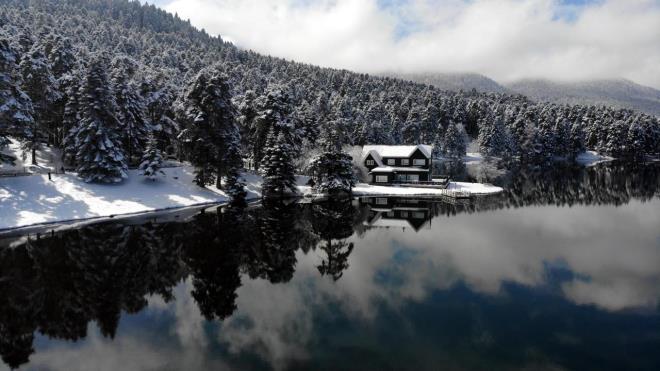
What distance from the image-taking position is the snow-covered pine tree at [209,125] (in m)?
53.0

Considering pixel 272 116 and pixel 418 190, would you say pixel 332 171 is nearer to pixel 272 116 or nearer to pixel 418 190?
pixel 272 116

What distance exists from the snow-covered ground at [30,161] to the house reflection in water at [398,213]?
39.1 meters

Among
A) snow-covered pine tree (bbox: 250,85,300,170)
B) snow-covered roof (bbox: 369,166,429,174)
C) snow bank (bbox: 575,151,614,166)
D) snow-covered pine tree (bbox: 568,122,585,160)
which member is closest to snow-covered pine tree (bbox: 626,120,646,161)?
snow bank (bbox: 575,151,614,166)

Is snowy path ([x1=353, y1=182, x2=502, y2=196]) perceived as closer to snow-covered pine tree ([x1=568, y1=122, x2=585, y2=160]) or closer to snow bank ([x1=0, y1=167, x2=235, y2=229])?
snow bank ([x1=0, y1=167, x2=235, y2=229])

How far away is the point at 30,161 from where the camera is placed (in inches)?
2060

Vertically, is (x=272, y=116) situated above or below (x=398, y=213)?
above

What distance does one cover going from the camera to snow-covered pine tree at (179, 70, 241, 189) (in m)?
53.0

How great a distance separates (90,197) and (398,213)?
34.7 meters

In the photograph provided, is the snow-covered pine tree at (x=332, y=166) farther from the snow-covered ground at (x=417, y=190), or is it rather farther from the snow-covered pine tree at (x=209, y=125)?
the snow-covered pine tree at (x=209, y=125)

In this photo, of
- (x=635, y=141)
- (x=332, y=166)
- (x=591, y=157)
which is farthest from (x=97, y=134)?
(x=635, y=141)

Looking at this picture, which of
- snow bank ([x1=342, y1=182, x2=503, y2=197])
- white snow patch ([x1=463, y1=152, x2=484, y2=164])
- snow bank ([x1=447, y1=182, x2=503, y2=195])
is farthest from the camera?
white snow patch ([x1=463, y1=152, x2=484, y2=164])

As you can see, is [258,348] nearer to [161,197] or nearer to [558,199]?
[161,197]

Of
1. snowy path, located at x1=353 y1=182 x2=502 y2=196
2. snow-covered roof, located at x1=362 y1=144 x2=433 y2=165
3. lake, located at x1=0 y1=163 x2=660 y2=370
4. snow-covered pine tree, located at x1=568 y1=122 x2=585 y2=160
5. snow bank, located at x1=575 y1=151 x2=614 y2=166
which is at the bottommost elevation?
lake, located at x1=0 y1=163 x2=660 y2=370

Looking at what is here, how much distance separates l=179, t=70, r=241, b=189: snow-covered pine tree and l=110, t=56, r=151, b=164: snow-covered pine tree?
7.84m
